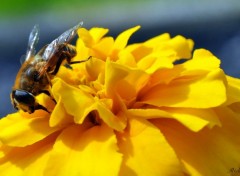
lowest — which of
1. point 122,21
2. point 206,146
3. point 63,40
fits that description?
point 122,21

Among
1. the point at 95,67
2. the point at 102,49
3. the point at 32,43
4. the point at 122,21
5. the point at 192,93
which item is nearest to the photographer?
the point at 192,93

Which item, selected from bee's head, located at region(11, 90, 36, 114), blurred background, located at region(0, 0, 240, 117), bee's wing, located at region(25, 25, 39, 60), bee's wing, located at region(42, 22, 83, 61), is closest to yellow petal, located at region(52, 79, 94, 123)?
bee's head, located at region(11, 90, 36, 114)

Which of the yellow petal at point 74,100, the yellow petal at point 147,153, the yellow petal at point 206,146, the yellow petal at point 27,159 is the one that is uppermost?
the yellow petal at point 74,100

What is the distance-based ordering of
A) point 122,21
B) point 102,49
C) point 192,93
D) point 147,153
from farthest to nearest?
point 122,21 < point 102,49 < point 192,93 < point 147,153

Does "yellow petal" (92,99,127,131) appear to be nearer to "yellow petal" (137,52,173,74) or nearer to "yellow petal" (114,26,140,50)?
"yellow petal" (137,52,173,74)

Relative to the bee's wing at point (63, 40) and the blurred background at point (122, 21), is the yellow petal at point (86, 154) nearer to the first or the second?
the bee's wing at point (63, 40)

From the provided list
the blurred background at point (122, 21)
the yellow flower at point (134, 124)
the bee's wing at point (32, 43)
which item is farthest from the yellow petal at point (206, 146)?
the blurred background at point (122, 21)

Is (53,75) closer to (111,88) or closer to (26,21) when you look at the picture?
(111,88)

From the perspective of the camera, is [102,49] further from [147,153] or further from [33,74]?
[147,153]

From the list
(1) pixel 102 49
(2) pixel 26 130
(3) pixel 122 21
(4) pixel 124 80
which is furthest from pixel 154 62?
(3) pixel 122 21
